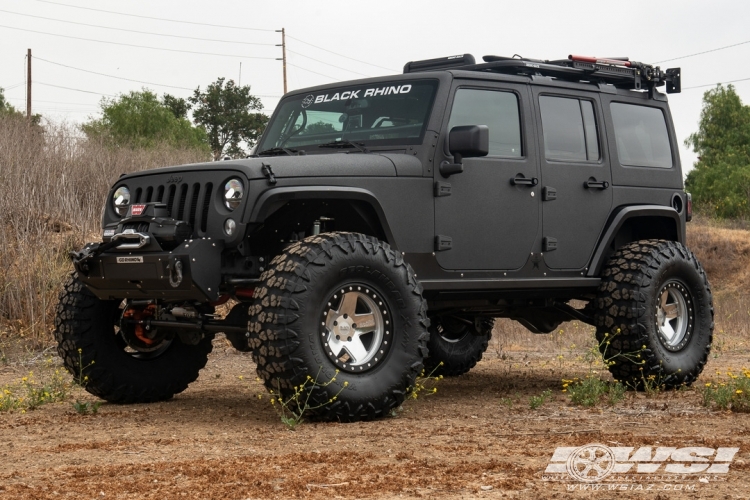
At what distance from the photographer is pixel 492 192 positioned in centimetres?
717

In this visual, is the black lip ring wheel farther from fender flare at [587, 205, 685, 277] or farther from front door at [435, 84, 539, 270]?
front door at [435, 84, 539, 270]

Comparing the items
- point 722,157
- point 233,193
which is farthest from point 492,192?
point 722,157

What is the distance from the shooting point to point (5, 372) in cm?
954

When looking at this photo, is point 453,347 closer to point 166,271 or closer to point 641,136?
point 641,136

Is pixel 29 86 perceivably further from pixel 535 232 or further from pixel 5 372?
pixel 535 232

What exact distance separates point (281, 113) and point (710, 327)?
3.79m

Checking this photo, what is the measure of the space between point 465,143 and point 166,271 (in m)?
2.08

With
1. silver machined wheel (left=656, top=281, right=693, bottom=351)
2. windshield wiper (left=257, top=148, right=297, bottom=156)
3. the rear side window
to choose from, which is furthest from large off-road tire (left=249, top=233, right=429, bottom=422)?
the rear side window

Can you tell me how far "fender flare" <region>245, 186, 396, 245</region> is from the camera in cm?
593

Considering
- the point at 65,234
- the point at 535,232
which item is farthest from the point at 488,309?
the point at 65,234

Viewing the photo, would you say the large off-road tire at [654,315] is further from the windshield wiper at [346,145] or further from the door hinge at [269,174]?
the door hinge at [269,174]

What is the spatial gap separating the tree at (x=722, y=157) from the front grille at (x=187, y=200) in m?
39.0

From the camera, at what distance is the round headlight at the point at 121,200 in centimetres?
687

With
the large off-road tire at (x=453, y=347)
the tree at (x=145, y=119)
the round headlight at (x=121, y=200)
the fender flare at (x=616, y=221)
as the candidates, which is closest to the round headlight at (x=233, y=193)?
the round headlight at (x=121, y=200)
